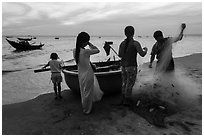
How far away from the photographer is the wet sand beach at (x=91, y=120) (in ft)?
13.4

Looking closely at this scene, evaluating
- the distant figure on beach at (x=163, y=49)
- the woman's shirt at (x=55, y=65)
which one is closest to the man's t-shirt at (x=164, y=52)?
the distant figure on beach at (x=163, y=49)

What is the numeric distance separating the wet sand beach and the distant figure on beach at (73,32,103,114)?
334mm

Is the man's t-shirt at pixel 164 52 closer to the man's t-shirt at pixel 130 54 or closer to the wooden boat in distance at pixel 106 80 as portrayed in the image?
the man's t-shirt at pixel 130 54

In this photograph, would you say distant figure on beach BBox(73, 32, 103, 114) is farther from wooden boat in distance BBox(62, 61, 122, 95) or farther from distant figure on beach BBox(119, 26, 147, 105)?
wooden boat in distance BBox(62, 61, 122, 95)

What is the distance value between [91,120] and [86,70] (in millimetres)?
998

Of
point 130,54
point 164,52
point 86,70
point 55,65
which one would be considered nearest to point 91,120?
point 86,70

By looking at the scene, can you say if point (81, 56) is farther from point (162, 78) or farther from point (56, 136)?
point (162, 78)

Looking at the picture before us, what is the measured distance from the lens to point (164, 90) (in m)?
6.15

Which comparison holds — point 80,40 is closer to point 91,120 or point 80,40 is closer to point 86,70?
point 86,70

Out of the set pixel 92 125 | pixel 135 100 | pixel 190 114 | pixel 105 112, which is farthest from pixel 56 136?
pixel 190 114

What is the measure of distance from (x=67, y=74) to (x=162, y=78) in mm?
2462

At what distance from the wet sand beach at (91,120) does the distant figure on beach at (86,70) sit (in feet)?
1.10

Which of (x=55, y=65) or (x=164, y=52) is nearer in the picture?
(x=164, y=52)

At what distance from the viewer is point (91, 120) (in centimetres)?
453
